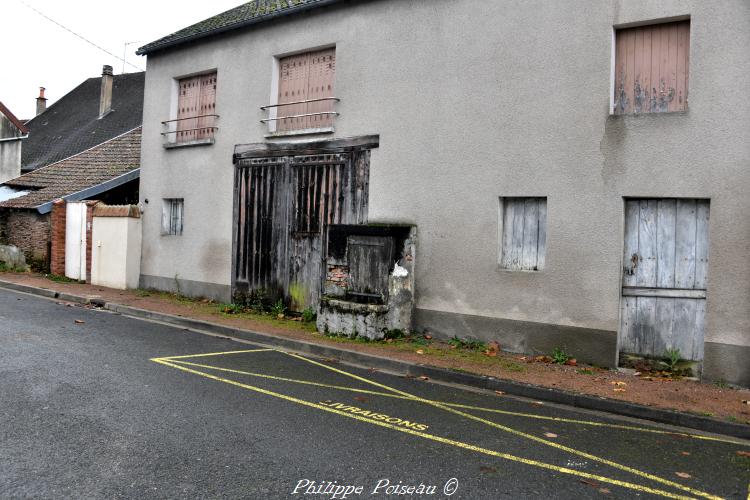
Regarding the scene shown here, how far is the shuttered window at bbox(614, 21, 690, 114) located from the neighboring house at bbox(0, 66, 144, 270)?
541 inches

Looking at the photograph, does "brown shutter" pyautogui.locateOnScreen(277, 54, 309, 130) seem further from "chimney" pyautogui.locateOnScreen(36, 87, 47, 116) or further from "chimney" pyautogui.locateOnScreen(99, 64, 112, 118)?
"chimney" pyautogui.locateOnScreen(36, 87, 47, 116)

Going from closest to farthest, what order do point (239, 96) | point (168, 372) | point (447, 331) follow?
point (168, 372), point (447, 331), point (239, 96)

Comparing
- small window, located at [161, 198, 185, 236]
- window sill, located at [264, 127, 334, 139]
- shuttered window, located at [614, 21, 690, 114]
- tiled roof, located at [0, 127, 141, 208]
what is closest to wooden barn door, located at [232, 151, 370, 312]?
window sill, located at [264, 127, 334, 139]

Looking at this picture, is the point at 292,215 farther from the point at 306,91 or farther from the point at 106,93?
the point at 106,93

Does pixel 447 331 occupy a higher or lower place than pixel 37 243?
lower

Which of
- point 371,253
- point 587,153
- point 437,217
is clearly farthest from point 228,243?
point 587,153

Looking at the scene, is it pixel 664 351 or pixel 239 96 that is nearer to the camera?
pixel 664 351

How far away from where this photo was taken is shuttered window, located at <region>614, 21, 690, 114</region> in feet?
26.8

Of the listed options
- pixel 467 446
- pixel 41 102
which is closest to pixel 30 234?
pixel 467 446

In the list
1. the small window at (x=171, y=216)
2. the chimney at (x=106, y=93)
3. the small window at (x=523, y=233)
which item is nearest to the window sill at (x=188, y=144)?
the small window at (x=171, y=216)

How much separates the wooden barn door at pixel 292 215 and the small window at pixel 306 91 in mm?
763

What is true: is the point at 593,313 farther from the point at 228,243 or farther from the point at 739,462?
the point at 228,243

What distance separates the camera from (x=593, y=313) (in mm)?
8508

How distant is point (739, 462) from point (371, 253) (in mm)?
6157
